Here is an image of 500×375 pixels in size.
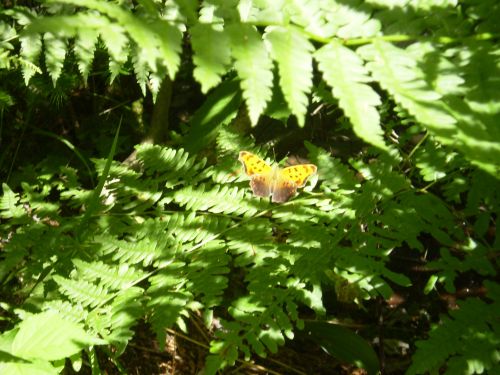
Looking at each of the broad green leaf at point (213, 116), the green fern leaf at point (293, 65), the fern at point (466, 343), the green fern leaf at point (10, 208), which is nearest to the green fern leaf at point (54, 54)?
the green fern leaf at point (10, 208)

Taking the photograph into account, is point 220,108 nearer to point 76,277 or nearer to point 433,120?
point 76,277

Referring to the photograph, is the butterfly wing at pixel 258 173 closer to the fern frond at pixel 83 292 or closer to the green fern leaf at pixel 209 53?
the fern frond at pixel 83 292

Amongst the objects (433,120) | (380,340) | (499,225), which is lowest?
(380,340)

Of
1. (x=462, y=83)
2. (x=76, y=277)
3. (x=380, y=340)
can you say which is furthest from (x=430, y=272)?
(x=76, y=277)

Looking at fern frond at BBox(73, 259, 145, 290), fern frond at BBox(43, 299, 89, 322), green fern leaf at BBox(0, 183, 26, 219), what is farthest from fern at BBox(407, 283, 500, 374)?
green fern leaf at BBox(0, 183, 26, 219)

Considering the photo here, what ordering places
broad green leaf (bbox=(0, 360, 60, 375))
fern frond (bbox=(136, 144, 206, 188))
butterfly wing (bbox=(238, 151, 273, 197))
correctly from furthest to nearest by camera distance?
fern frond (bbox=(136, 144, 206, 188)), butterfly wing (bbox=(238, 151, 273, 197)), broad green leaf (bbox=(0, 360, 60, 375))

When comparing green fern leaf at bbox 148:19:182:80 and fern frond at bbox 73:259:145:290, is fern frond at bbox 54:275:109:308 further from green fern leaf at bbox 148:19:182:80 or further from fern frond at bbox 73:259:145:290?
green fern leaf at bbox 148:19:182:80

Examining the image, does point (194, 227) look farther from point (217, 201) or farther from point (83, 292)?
point (83, 292)
